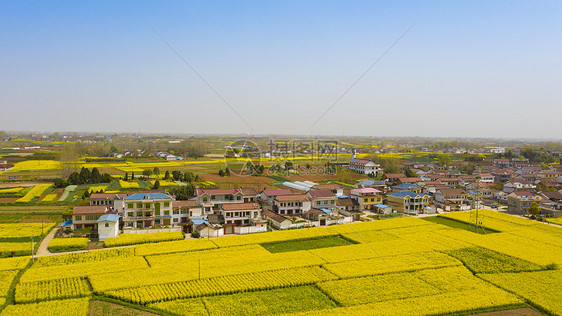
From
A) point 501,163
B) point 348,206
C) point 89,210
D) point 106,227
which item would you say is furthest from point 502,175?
point 89,210

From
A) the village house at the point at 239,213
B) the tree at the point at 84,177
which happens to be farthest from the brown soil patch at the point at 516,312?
the tree at the point at 84,177

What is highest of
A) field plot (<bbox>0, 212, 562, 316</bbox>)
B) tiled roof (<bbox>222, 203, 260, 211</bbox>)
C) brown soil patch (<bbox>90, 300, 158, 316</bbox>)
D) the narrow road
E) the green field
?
tiled roof (<bbox>222, 203, 260, 211</bbox>)

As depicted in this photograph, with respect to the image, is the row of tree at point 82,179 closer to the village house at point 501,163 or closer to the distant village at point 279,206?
the distant village at point 279,206

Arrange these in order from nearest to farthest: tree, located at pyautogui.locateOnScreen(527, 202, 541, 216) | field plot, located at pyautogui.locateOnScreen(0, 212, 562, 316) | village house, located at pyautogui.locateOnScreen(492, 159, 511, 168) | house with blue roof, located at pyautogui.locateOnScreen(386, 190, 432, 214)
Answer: field plot, located at pyautogui.locateOnScreen(0, 212, 562, 316)
tree, located at pyautogui.locateOnScreen(527, 202, 541, 216)
house with blue roof, located at pyautogui.locateOnScreen(386, 190, 432, 214)
village house, located at pyautogui.locateOnScreen(492, 159, 511, 168)

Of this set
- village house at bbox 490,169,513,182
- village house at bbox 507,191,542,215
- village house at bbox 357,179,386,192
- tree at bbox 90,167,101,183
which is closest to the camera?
village house at bbox 507,191,542,215

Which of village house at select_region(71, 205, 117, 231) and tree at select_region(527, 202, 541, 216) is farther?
tree at select_region(527, 202, 541, 216)

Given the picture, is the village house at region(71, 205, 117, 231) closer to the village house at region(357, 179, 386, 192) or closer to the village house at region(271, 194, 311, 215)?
the village house at region(271, 194, 311, 215)

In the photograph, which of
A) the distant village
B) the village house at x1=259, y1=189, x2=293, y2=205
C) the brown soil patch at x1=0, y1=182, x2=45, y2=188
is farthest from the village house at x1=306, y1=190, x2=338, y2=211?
the brown soil patch at x1=0, y1=182, x2=45, y2=188

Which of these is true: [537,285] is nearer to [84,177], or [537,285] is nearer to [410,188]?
[410,188]

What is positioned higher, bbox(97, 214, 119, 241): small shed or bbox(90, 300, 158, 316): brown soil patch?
bbox(97, 214, 119, 241): small shed
